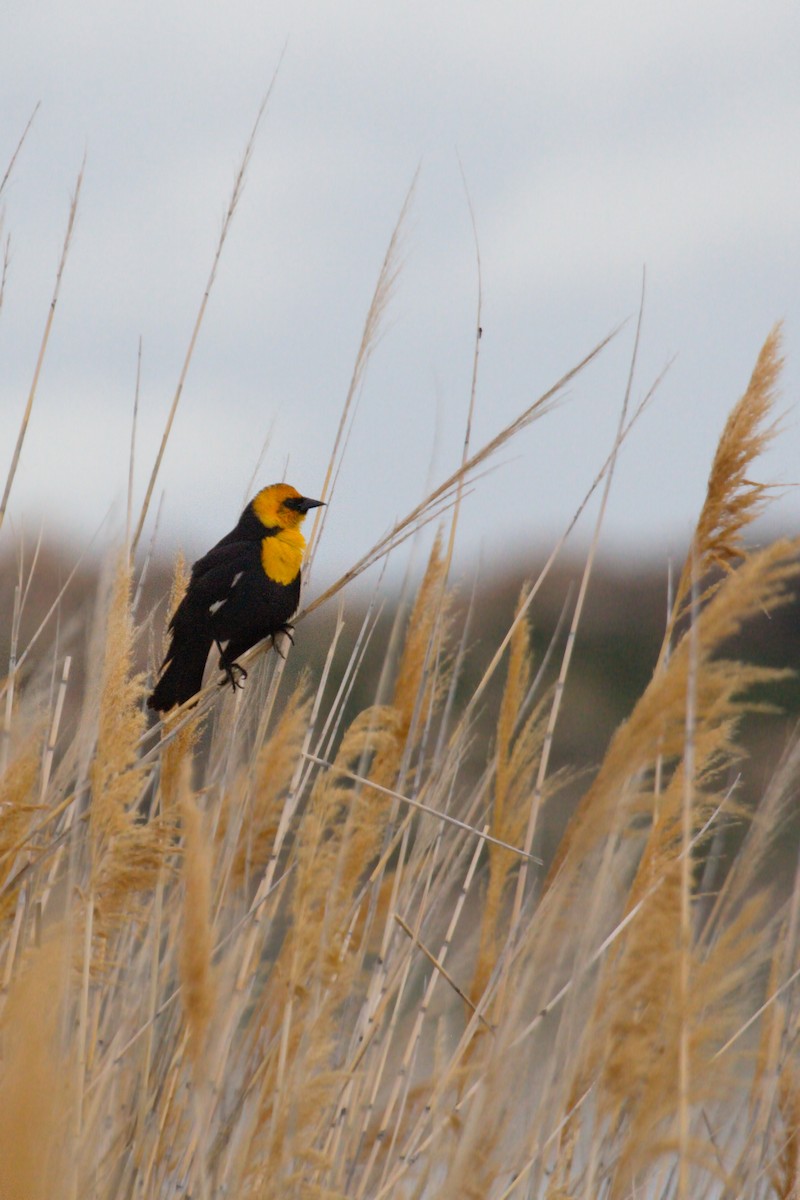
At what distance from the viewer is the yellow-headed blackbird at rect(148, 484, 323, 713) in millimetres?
2600

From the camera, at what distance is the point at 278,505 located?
2.97 metres

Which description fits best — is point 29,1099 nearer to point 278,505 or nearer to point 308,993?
point 308,993

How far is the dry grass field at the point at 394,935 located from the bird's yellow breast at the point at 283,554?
85 cm

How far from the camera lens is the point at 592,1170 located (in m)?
1.54

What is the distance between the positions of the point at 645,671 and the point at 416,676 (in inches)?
334

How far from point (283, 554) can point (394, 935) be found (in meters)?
1.31

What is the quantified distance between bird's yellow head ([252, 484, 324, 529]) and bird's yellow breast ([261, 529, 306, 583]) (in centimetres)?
3

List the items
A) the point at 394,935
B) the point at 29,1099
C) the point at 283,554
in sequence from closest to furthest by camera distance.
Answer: the point at 29,1099 < the point at 394,935 < the point at 283,554

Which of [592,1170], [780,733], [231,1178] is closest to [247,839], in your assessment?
[231,1178]

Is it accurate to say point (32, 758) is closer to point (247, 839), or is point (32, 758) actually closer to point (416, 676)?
point (247, 839)

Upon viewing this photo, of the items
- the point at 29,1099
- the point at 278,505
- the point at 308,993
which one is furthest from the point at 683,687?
the point at 278,505

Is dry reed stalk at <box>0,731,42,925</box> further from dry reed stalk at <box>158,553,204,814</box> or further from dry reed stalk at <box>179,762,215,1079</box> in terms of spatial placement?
dry reed stalk at <box>179,762,215,1079</box>

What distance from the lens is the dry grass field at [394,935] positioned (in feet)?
3.75

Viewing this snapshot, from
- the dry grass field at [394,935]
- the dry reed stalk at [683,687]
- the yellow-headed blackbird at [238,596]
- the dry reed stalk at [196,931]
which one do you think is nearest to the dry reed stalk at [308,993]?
the dry grass field at [394,935]
